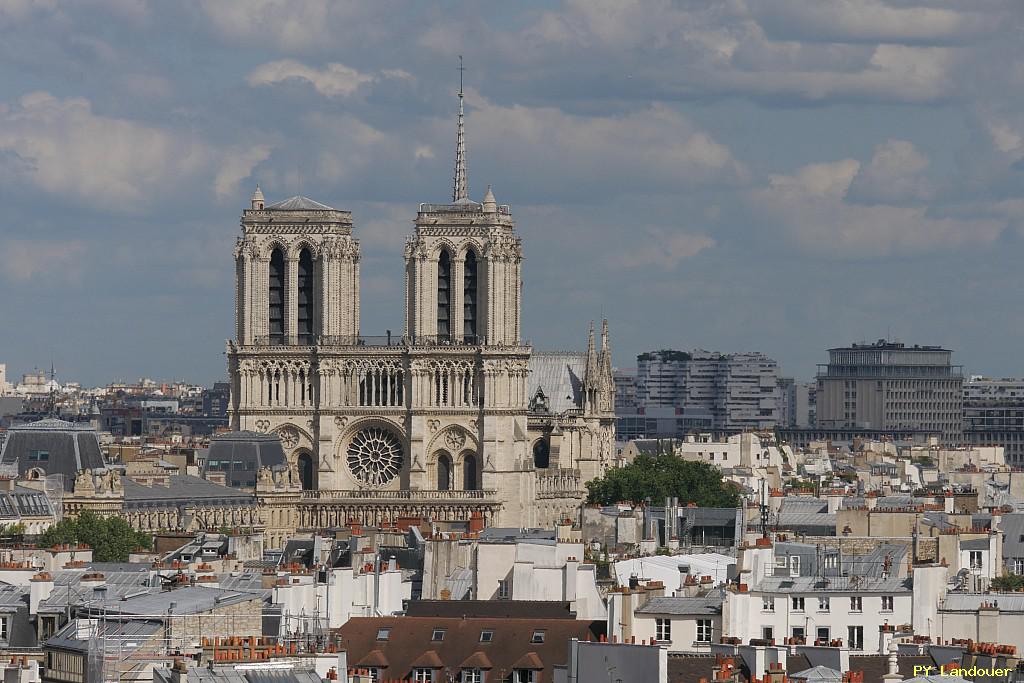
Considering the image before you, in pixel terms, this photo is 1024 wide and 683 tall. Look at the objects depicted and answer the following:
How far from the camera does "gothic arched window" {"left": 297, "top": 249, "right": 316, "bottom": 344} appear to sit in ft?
597

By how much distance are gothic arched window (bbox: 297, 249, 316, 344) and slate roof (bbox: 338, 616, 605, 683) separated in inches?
4069

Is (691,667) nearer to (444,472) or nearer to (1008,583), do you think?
(1008,583)

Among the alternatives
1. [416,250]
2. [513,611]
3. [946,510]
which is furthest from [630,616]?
[416,250]

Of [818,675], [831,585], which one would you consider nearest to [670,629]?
[831,585]

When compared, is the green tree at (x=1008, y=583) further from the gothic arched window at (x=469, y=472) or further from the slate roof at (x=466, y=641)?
the gothic arched window at (x=469, y=472)

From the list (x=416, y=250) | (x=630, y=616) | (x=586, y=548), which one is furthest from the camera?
(x=416, y=250)

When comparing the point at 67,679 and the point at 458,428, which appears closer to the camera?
the point at 67,679

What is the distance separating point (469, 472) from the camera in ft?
600

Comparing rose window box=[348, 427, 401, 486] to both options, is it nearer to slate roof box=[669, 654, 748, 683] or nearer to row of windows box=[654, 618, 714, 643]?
row of windows box=[654, 618, 714, 643]

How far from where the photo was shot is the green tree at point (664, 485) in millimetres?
171000

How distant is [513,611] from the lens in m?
82.4

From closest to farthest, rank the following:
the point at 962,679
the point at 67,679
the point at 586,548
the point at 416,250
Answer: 1. the point at 962,679
2. the point at 67,679
3. the point at 586,548
4. the point at 416,250

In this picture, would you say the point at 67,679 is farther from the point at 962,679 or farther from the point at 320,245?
the point at 320,245

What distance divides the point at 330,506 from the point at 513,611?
98864 mm
